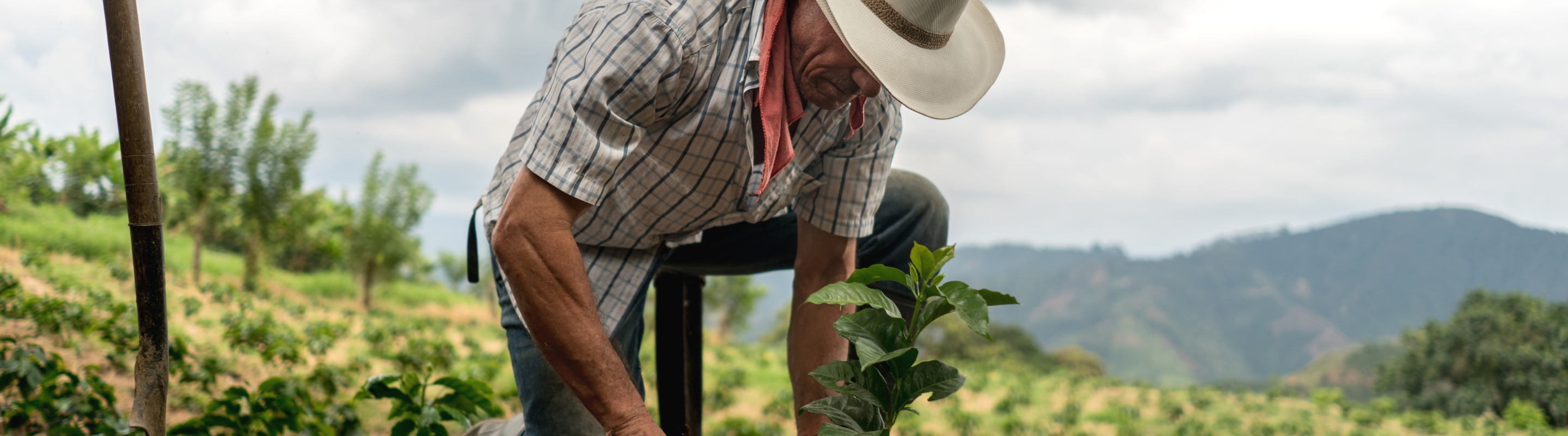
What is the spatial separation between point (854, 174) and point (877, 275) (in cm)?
57

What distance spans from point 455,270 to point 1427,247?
56.3m

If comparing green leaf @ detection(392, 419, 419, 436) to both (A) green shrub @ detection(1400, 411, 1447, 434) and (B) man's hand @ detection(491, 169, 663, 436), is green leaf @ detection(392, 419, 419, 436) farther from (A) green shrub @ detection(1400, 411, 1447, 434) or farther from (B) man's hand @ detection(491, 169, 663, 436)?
(A) green shrub @ detection(1400, 411, 1447, 434)

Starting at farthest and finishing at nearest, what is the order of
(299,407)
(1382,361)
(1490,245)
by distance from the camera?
(1490,245) < (1382,361) < (299,407)

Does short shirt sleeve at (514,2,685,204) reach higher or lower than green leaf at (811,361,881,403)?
higher

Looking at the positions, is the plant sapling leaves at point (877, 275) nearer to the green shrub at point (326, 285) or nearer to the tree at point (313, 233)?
the tree at point (313, 233)

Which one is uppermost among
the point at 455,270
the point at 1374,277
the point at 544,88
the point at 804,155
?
the point at 544,88

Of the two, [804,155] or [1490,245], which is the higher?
[804,155]

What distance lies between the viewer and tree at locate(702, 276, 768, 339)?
48.5 feet

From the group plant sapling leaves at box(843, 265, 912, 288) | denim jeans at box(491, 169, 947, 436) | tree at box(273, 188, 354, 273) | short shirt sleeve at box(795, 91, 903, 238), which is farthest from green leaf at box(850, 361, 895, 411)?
tree at box(273, 188, 354, 273)

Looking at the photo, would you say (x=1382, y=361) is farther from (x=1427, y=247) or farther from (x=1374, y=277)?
(x=1374, y=277)

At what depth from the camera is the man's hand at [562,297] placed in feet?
3.40

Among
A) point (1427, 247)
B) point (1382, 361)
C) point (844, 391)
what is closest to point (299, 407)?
point (844, 391)

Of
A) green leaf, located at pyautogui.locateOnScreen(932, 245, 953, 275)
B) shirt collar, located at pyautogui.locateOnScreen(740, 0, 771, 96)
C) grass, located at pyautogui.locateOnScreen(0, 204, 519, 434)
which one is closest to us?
green leaf, located at pyautogui.locateOnScreen(932, 245, 953, 275)

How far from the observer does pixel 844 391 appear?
3.13 ft
